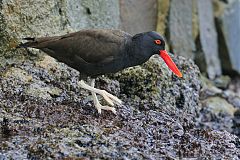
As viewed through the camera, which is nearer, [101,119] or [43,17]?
[101,119]

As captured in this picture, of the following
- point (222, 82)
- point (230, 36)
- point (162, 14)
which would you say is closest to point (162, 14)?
point (162, 14)

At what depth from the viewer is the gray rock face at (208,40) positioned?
37.3ft

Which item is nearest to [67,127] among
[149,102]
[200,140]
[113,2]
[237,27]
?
[200,140]

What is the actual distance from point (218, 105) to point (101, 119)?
472 centimetres

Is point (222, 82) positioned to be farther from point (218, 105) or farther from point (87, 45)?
point (87, 45)

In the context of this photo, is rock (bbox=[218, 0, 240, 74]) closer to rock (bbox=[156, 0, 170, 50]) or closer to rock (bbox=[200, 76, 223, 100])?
rock (bbox=[200, 76, 223, 100])

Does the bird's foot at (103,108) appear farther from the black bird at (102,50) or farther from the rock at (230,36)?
the rock at (230,36)

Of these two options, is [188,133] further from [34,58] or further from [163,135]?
[34,58]

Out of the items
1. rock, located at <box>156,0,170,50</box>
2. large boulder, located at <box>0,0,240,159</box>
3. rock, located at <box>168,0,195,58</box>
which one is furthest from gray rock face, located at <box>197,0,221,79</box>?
large boulder, located at <box>0,0,240,159</box>

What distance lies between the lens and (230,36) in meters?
12.6

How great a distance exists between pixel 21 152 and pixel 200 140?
1.60 m

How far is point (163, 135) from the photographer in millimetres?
4797

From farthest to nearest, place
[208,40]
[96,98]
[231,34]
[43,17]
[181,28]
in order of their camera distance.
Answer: [231,34] → [208,40] → [181,28] → [43,17] → [96,98]

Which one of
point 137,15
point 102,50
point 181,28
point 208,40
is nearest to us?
point 102,50
